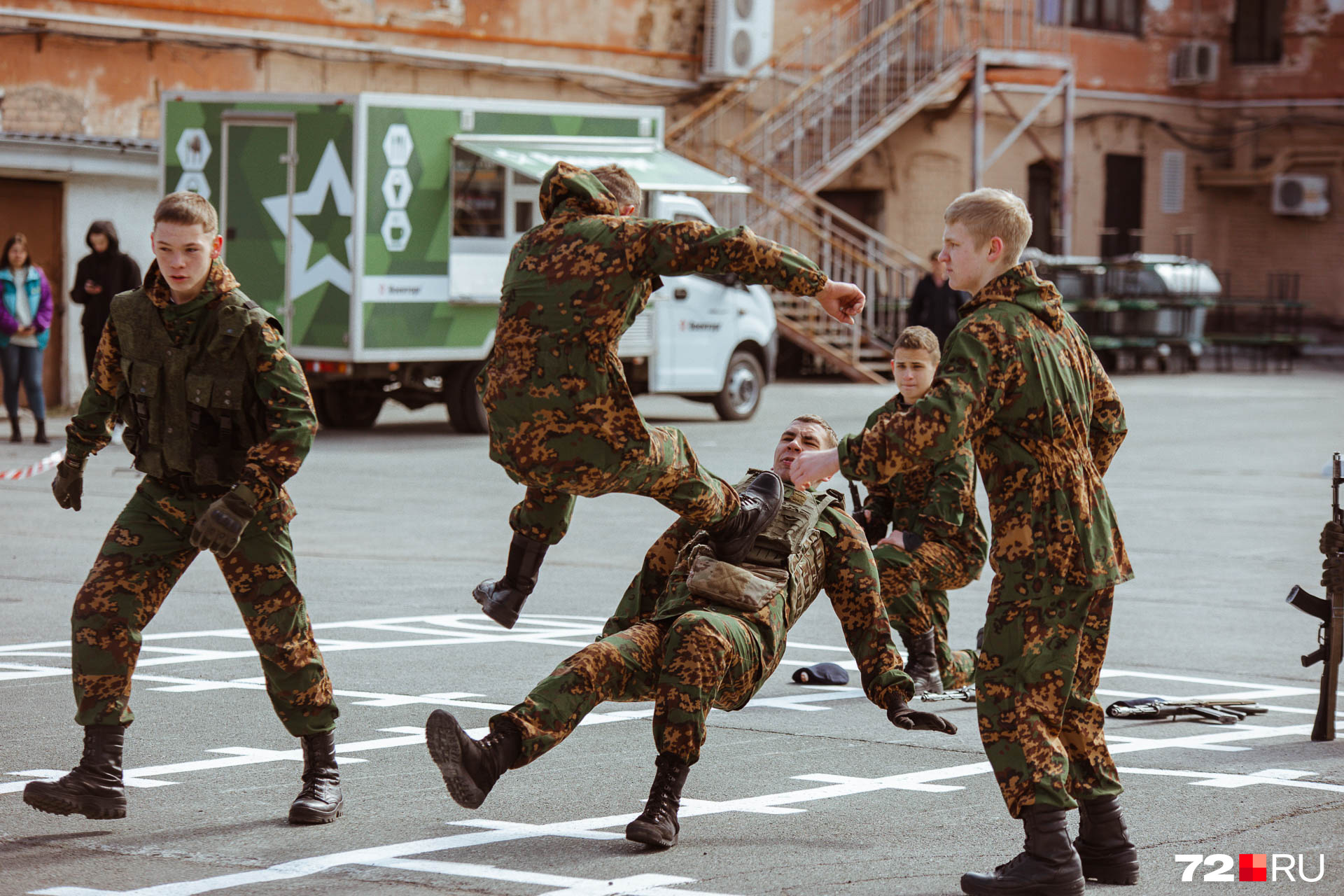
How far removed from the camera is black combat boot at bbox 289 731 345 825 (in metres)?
5.85

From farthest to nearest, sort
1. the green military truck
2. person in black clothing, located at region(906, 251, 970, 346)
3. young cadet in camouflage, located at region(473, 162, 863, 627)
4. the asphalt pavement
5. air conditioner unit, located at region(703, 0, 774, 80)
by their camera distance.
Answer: air conditioner unit, located at region(703, 0, 774, 80)
person in black clothing, located at region(906, 251, 970, 346)
the green military truck
young cadet in camouflage, located at region(473, 162, 863, 627)
the asphalt pavement

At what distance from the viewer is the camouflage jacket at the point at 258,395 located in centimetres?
576

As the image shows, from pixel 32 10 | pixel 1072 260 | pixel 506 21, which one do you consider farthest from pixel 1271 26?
pixel 32 10

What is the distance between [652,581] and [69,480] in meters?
1.81

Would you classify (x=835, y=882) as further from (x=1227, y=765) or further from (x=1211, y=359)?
(x=1211, y=359)

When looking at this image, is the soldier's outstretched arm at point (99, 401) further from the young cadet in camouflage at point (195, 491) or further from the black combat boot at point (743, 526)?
the black combat boot at point (743, 526)

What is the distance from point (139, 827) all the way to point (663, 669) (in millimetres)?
1586

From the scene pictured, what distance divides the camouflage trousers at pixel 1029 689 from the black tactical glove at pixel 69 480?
2795 millimetres

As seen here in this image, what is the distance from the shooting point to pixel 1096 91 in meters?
38.3

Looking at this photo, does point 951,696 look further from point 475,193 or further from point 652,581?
point 475,193

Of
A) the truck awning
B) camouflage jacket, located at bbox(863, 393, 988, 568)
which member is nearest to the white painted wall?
the truck awning

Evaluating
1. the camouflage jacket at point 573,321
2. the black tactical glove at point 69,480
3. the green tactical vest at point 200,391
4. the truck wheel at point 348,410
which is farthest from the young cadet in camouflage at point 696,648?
the truck wheel at point 348,410

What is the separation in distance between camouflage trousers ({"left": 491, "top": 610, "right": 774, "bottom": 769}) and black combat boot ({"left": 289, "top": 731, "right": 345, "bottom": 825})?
68 cm

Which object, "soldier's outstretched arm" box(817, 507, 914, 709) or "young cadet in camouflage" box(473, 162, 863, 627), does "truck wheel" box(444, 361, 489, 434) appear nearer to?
"soldier's outstretched arm" box(817, 507, 914, 709)
